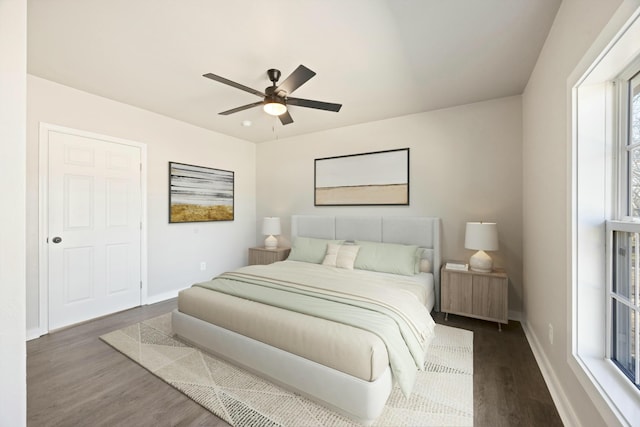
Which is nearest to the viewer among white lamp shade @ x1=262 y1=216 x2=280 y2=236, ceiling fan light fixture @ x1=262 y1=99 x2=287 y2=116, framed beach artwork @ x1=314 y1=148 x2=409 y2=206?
ceiling fan light fixture @ x1=262 y1=99 x2=287 y2=116

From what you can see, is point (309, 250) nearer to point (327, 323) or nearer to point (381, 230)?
point (381, 230)

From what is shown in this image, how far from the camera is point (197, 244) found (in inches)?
166

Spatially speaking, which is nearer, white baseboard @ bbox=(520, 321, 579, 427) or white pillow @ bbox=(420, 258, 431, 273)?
white baseboard @ bbox=(520, 321, 579, 427)

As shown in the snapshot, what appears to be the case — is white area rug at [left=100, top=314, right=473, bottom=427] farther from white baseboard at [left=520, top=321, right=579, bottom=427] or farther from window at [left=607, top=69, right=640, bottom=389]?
window at [left=607, top=69, right=640, bottom=389]

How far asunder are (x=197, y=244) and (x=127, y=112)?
205 cm

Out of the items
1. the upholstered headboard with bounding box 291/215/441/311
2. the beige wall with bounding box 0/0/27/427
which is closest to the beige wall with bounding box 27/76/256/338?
the upholstered headboard with bounding box 291/215/441/311

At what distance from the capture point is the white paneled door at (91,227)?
2.84m

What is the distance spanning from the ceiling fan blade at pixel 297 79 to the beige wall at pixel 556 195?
1.55m

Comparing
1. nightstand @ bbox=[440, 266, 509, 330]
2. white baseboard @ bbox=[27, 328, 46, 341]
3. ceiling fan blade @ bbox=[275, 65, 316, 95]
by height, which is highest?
ceiling fan blade @ bbox=[275, 65, 316, 95]

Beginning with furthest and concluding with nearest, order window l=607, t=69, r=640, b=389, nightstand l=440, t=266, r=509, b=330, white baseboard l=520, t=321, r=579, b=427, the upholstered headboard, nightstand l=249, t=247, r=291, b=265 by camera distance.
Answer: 1. nightstand l=249, t=247, r=291, b=265
2. the upholstered headboard
3. nightstand l=440, t=266, r=509, b=330
4. white baseboard l=520, t=321, r=579, b=427
5. window l=607, t=69, r=640, b=389

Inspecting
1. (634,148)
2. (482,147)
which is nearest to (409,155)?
(482,147)

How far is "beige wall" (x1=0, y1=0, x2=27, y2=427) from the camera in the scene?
3.00ft

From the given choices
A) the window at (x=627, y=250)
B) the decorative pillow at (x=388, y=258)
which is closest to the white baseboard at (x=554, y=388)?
the window at (x=627, y=250)

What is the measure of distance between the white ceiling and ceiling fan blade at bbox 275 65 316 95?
0.29 m
